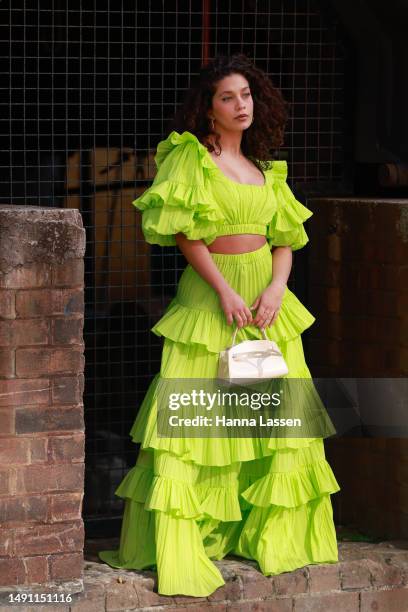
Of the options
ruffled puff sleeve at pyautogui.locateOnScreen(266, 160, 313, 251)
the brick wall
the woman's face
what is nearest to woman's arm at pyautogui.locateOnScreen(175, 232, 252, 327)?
ruffled puff sleeve at pyautogui.locateOnScreen(266, 160, 313, 251)

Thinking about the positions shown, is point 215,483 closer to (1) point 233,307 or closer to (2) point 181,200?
(1) point 233,307

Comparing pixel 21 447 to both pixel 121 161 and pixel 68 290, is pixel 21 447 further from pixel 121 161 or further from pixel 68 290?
pixel 121 161

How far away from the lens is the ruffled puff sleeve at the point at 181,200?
253 inches

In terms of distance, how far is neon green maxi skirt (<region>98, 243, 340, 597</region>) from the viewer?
6539 millimetres

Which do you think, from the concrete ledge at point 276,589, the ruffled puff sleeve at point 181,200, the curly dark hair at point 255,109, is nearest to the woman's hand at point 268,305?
the ruffled puff sleeve at point 181,200

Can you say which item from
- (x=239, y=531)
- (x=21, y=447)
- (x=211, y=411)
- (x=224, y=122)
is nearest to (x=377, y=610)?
(x=239, y=531)

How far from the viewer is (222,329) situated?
6.62 m

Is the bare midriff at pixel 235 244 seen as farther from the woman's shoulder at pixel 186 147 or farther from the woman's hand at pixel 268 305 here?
the woman's shoulder at pixel 186 147

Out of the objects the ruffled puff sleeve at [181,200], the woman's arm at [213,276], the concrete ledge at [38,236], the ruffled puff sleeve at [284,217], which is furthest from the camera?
the ruffled puff sleeve at [284,217]

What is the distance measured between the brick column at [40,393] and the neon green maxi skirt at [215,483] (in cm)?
38

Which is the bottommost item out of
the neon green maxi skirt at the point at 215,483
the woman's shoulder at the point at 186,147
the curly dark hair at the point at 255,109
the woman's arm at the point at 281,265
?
the neon green maxi skirt at the point at 215,483

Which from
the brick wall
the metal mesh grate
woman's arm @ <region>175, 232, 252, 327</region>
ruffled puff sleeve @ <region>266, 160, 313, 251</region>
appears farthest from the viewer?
the metal mesh grate

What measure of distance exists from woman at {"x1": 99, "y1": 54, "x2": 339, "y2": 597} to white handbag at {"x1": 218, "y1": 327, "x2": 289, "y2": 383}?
14 cm

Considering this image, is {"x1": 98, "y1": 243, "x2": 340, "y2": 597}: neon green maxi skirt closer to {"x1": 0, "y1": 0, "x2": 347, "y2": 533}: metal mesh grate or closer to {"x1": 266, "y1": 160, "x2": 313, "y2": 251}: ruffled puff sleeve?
{"x1": 266, "y1": 160, "x2": 313, "y2": 251}: ruffled puff sleeve
